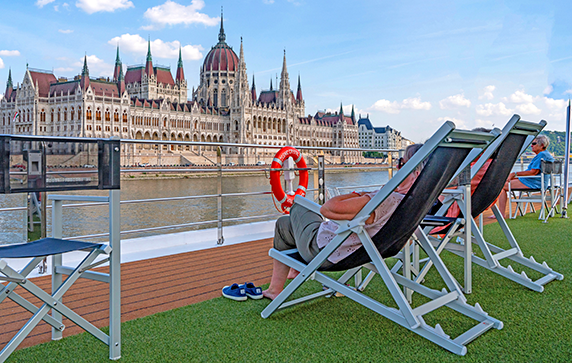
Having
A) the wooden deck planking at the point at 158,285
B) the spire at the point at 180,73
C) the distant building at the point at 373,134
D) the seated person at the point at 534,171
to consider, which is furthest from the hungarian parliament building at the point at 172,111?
the wooden deck planking at the point at 158,285

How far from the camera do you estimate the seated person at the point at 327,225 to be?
1684 millimetres

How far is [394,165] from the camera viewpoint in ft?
16.6

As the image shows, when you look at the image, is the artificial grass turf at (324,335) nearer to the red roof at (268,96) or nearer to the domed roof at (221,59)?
the red roof at (268,96)

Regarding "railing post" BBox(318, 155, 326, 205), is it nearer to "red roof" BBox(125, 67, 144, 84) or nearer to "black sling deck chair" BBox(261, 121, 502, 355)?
"black sling deck chair" BBox(261, 121, 502, 355)

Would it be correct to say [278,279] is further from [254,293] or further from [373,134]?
[373,134]

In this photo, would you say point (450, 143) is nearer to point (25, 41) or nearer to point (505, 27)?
point (505, 27)

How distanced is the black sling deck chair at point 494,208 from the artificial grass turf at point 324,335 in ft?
0.38

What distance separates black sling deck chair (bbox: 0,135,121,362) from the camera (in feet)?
4.54

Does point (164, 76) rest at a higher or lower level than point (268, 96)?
higher

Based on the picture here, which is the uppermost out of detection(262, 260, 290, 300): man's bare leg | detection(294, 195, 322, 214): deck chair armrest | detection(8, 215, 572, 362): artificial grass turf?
detection(294, 195, 322, 214): deck chair armrest

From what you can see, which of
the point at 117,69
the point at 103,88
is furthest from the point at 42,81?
the point at 117,69

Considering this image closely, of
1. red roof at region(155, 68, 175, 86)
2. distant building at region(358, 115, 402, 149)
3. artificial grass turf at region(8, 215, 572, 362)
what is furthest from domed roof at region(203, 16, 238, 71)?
artificial grass turf at region(8, 215, 572, 362)

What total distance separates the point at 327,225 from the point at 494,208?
1.33 m

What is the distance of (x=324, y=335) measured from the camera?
180cm
